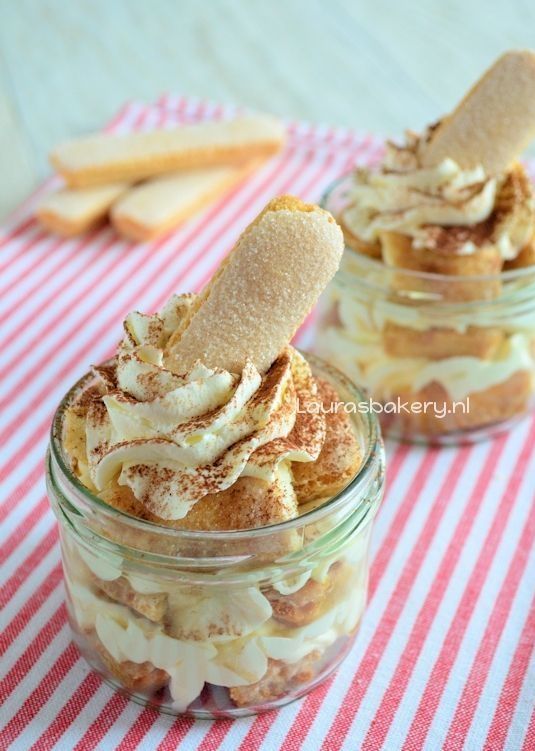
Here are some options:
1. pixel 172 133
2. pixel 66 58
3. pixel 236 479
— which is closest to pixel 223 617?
pixel 236 479

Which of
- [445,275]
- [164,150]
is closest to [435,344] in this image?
[445,275]

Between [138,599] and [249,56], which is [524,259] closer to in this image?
[138,599]

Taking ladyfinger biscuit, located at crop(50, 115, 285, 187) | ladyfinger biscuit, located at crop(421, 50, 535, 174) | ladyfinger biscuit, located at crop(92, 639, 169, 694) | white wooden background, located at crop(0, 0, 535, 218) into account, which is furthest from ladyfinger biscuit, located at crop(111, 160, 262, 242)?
ladyfinger biscuit, located at crop(92, 639, 169, 694)

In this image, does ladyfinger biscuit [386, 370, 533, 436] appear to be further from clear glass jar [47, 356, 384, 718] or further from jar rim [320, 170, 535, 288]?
clear glass jar [47, 356, 384, 718]

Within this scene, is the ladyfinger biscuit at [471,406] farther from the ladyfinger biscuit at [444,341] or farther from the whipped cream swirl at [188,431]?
the whipped cream swirl at [188,431]

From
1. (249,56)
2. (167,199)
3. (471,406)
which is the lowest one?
(471,406)
